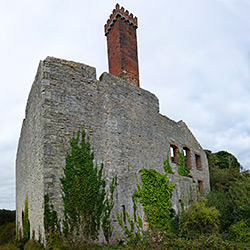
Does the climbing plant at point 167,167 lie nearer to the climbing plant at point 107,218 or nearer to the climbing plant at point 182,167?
the climbing plant at point 182,167

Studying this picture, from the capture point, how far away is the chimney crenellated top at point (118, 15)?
15.7m

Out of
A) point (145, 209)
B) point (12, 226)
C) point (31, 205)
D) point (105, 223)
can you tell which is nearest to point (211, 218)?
point (145, 209)

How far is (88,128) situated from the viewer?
451 inches

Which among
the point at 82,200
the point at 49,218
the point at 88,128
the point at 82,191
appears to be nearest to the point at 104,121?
the point at 88,128

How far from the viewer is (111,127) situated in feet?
40.5

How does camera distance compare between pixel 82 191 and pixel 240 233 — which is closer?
pixel 82 191

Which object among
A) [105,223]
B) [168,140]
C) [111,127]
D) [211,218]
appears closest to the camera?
[105,223]

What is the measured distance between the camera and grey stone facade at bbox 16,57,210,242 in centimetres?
1030

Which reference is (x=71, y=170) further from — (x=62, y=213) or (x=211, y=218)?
(x=211, y=218)

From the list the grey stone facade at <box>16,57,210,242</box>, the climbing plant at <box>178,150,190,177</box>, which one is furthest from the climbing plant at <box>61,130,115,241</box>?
the climbing plant at <box>178,150,190,177</box>

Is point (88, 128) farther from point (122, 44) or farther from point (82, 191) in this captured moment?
point (122, 44)

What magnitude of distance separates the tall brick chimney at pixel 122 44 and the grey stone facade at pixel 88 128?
1.19m

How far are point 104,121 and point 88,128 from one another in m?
0.98

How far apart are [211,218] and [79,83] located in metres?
7.90
